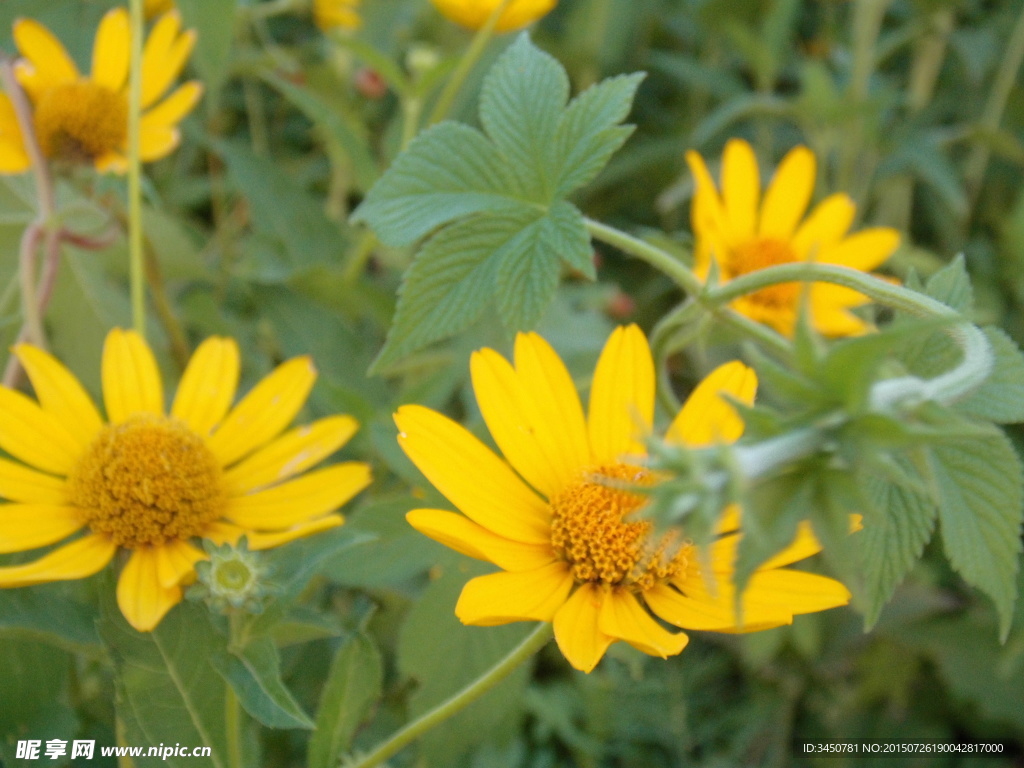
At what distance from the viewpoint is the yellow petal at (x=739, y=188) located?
103 cm

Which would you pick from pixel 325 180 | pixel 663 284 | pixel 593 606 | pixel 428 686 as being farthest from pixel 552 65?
pixel 325 180

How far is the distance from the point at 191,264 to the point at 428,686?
53 centimetres

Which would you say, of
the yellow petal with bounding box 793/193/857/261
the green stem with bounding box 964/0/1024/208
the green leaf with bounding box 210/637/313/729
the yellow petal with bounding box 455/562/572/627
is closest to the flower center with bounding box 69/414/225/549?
the green leaf with bounding box 210/637/313/729

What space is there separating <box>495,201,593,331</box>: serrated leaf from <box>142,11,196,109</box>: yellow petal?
46cm

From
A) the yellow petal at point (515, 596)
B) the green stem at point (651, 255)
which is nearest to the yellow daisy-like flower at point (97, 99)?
the green stem at point (651, 255)

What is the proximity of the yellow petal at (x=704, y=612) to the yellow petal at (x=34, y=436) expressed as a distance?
386 mm

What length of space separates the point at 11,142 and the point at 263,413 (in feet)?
1.11

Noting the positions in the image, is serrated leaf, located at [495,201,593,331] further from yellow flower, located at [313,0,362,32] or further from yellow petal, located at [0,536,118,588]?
yellow flower, located at [313,0,362,32]

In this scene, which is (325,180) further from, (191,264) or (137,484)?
(137,484)

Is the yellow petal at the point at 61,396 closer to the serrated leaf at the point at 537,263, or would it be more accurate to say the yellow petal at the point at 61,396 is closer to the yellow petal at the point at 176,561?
the yellow petal at the point at 176,561

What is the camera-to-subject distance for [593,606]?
0.54 m

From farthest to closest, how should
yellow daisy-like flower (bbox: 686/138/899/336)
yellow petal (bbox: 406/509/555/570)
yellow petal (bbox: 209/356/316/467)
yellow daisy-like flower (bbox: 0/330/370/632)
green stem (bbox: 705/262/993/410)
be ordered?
yellow daisy-like flower (bbox: 686/138/899/336), yellow petal (bbox: 209/356/316/467), yellow daisy-like flower (bbox: 0/330/370/632), yellow petal (bbox: 406/509/555/570), green stem (bbox: 705/262/993/410)

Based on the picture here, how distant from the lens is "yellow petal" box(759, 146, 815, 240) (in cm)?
107

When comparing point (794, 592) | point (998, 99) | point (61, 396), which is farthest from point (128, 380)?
point (998, 99)
